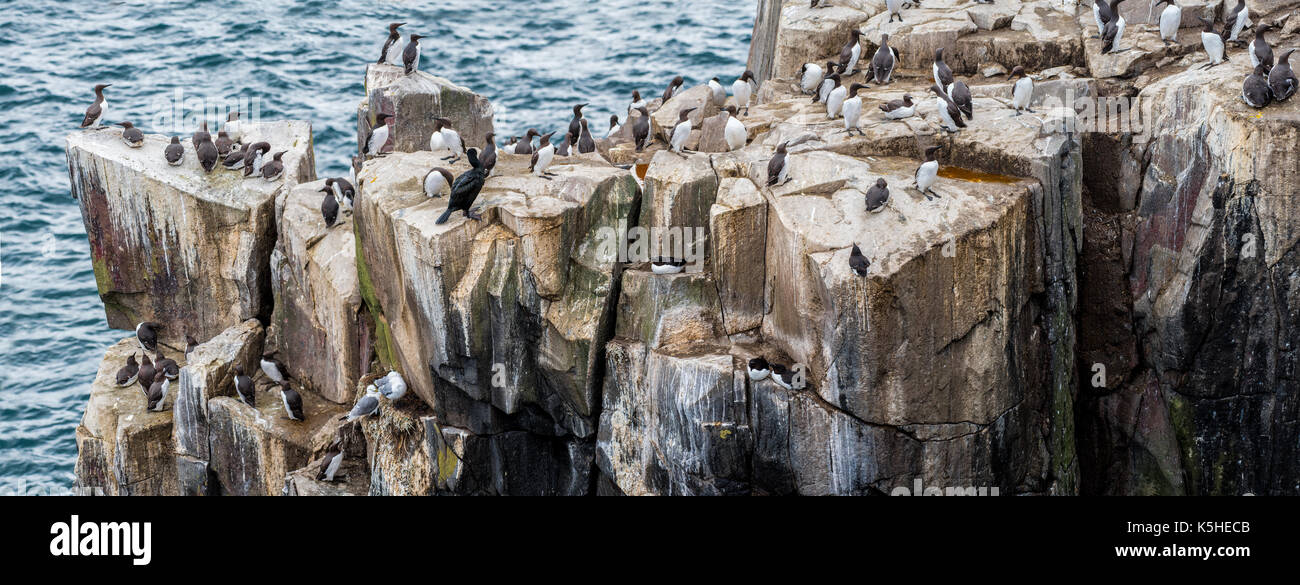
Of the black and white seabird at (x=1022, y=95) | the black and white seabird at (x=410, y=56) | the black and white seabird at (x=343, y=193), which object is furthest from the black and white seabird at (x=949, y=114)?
the black and white seabird at (x=410, y=56)

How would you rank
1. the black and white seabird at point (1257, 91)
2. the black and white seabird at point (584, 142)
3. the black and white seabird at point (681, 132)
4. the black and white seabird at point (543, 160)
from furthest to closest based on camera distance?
1. the black and white seabird at point (584, 142)
2. the black and white seabird at point (681, 132)
3. the black and white seabird at point (543, 160)
4. the black and white seabird at point (1257, 91)

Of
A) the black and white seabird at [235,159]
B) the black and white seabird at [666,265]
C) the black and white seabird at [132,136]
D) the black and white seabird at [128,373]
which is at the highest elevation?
the black and white seabird at [132,136]

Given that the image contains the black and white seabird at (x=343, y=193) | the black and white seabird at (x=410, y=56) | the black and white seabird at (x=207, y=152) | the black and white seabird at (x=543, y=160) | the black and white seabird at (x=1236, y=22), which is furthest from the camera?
the black and white seabird at (x=410, y=56)

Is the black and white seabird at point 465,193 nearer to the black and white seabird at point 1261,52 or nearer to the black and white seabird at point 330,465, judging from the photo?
the black and white seabird at point 330,465

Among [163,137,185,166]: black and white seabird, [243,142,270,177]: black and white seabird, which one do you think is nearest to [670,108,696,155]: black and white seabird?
[243,142,270,177]: black and white seabird

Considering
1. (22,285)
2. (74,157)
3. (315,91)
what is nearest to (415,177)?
(74,157)

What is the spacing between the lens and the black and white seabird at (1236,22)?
2178 centimetres

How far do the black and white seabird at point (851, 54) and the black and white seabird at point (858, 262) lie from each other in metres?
7.97

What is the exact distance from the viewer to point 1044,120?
2027cm

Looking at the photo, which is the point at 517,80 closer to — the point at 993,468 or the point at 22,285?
the point at 22,285

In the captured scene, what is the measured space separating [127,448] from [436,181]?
8.48 m

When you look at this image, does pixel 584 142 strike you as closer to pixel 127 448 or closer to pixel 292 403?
pixel 292 403

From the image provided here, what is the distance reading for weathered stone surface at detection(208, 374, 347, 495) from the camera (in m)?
22.5

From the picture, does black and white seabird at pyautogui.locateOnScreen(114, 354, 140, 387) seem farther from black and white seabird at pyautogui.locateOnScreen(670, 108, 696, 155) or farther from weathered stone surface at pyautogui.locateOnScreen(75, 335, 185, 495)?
black and white seabird at pyautogui.locateOnScreen(670, 108, 696, 155)
